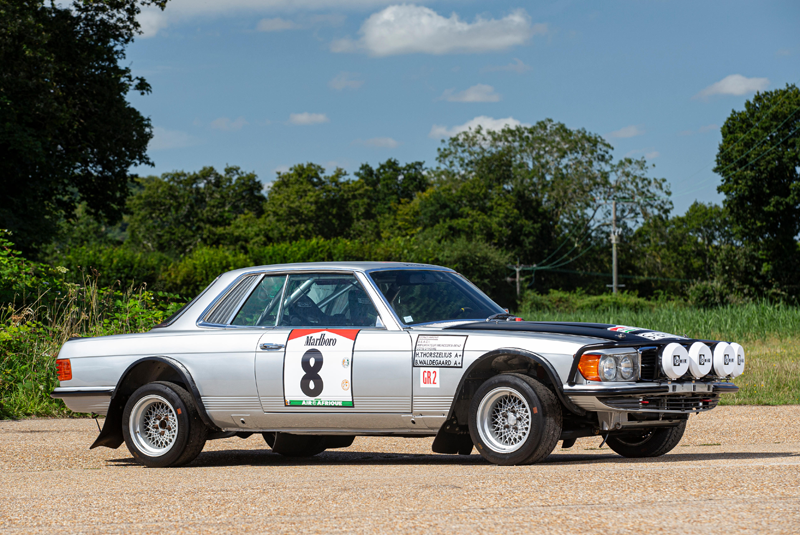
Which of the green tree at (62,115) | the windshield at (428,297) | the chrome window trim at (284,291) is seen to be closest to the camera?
the chrome window trim at (284,291)

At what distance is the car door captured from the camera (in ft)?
22.6

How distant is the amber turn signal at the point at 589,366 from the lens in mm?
6367

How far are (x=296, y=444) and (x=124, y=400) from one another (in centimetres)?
152

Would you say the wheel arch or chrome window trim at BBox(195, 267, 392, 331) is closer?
the wheel arch

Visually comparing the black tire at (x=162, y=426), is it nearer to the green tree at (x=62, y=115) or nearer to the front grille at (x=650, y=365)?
the front grille at (x=650, y=365)

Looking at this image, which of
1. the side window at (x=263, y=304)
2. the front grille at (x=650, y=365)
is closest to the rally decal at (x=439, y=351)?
the front grille at (x=650, y=365)

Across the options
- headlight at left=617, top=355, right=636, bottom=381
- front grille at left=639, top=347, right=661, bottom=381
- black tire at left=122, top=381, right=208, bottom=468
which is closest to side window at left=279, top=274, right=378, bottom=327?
black tire at left=122, top=381, right=208, bottom=468

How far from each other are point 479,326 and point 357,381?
0.98 meters

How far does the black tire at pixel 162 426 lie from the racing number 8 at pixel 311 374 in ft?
3.29

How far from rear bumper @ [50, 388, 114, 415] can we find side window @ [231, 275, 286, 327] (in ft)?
4.08

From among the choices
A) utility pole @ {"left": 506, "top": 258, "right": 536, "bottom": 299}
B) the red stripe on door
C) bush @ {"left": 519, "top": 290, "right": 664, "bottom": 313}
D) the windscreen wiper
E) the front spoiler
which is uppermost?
utility pole @ {"left": 506, "top": 258, "right": 536, "bottom": 299}

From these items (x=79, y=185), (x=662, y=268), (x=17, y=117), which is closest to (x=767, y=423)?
(x=17, y=117)

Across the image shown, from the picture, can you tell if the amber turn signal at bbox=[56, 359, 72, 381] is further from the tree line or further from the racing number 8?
the tree line

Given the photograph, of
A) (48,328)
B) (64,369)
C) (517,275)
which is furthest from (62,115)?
(517,275)
